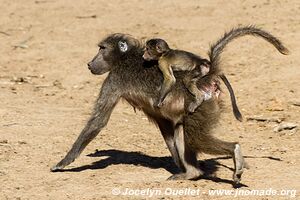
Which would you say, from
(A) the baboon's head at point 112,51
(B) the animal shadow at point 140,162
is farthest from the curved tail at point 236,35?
(B) the animal shadow at point 140,162

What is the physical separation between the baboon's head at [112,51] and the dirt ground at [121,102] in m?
0.99

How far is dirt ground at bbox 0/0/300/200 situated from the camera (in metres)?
7.87

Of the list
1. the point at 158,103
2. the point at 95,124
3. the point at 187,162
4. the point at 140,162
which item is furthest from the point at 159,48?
the point at 140,162

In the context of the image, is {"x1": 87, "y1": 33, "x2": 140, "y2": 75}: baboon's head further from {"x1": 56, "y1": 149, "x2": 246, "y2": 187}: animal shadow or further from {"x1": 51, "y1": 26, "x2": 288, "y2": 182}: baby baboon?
{"x1": 56, "y1": 149, "x2": 246, "y2": 187}: animal shadow

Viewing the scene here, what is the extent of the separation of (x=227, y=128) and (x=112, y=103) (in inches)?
91.4

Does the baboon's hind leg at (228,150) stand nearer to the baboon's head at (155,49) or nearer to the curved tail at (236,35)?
the curved tail at (236,35)

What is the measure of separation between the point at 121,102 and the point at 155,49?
350 centimetres

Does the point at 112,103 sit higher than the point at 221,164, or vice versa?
the point at 112,103

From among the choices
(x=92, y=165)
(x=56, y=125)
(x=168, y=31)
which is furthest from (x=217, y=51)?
(x=168, y=31)

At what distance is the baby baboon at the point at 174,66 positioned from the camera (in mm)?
7617

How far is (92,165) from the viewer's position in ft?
27.9

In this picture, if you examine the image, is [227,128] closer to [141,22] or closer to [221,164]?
[221,164]

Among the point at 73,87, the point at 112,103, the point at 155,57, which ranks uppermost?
the point at 155,57

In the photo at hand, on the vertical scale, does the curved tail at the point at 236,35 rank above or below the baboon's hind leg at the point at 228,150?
above
